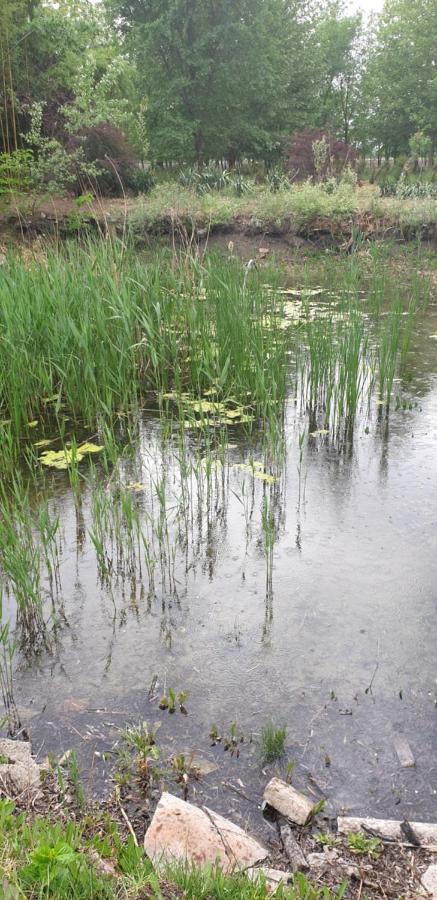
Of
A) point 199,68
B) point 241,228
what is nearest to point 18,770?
point 241,228

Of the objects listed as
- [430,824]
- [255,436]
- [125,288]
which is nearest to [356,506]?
[255,436]

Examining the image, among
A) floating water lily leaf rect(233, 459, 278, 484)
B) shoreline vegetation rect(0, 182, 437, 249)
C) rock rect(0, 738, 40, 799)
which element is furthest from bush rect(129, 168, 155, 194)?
rock rect(0, 738, 40, 799)

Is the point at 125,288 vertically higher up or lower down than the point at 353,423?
Result: higher up

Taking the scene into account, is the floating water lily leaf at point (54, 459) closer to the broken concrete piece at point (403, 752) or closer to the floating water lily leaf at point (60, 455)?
the floating water lily leaf at point (60, 455)

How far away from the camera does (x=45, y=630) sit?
2.42 metres

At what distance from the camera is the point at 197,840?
154 cm

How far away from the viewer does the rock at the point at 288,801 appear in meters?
1.67

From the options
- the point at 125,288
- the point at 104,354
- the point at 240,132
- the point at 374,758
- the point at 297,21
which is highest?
the point at 297,21

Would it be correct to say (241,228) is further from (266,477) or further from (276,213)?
(266,477)

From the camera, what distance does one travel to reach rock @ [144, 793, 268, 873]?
1505 mm

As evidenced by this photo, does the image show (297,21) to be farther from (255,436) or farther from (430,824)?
(430,824)

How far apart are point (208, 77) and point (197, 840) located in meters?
24.4

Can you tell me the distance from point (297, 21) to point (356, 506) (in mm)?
30335

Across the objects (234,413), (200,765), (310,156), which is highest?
(310,156)
